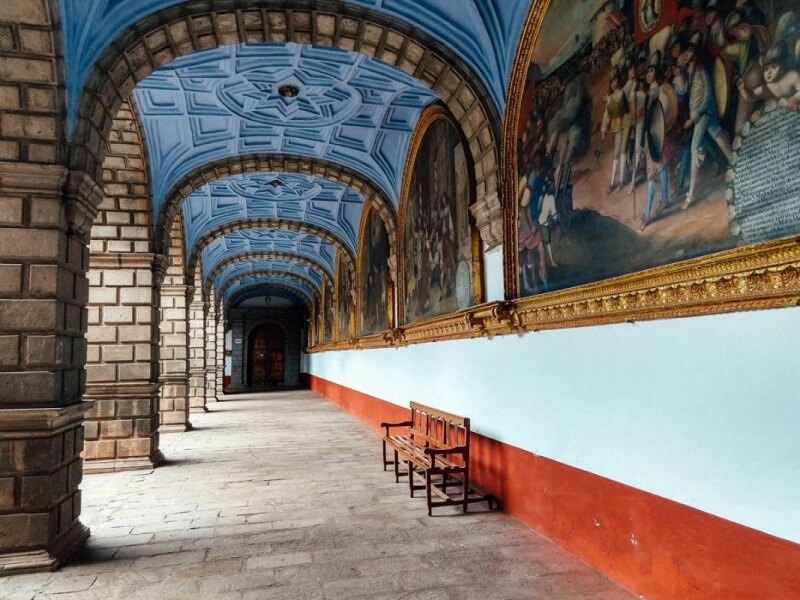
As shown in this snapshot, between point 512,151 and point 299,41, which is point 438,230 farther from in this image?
point 299,41

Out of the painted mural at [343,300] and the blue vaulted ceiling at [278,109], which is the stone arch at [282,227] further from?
the blue vaulted ceiling at [278,109]

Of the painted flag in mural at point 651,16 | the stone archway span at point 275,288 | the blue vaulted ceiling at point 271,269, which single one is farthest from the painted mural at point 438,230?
the stone archway span at point 275,288

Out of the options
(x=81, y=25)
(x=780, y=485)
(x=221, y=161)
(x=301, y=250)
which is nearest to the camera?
(x=780, y=485)

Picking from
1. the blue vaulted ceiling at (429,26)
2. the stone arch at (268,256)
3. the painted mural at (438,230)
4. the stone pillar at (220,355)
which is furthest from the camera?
the stone pillar at (220,355)

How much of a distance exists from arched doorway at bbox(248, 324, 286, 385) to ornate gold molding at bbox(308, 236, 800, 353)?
2944 cm

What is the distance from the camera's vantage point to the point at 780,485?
106 inches

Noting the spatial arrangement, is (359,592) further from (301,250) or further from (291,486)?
(301,250)

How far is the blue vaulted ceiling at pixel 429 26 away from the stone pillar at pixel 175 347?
292 inches

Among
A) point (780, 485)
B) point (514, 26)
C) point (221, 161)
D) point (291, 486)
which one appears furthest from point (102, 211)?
point (780, 485)

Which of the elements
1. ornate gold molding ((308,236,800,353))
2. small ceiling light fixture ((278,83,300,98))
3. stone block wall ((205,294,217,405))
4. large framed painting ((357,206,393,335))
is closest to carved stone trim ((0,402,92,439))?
ornate gold molding ((308,236,800,353))

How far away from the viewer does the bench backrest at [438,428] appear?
6.36 meters

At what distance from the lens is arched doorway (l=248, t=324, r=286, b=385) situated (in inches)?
1325

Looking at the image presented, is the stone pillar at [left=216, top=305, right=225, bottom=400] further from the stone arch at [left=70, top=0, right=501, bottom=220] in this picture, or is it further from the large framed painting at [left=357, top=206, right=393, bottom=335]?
the stone arch at [left=70, top=0, right=501, bottom=220]

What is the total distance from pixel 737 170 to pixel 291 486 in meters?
5.73
